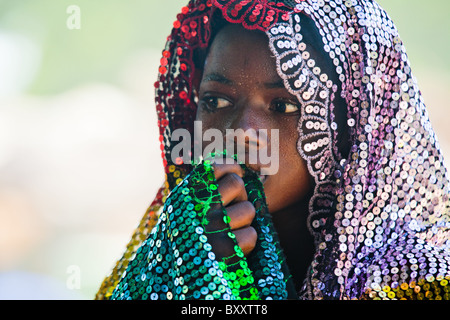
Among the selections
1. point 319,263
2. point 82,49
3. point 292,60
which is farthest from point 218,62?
point 82,49

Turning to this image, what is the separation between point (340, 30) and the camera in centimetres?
208

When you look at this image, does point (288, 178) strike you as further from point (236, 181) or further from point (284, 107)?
point (236, 181)

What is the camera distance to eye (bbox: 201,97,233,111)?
2.15 meters

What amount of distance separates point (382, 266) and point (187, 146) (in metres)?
0.93

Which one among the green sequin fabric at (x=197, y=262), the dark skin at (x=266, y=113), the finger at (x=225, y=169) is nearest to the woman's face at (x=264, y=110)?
the dark skin at (x=266, y=113)

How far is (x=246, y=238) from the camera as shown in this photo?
166 cm

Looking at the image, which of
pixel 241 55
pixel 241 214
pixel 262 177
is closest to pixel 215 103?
pixel 241 55

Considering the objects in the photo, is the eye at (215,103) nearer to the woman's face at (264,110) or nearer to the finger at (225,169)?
the woman's face at (264,110)

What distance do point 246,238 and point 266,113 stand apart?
1.74ft

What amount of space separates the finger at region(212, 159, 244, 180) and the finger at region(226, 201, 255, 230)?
9cm

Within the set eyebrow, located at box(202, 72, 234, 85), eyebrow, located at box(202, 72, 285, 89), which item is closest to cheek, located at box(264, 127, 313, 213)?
eyebrow, located at box(202, 72, 285, 89)

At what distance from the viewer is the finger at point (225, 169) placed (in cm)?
169

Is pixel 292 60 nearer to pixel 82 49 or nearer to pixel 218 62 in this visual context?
pixel 218 62

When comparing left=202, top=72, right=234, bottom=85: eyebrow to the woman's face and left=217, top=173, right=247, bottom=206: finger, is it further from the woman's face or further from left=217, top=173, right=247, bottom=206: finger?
left=217, top=173, right=247, bottom=206: finger
